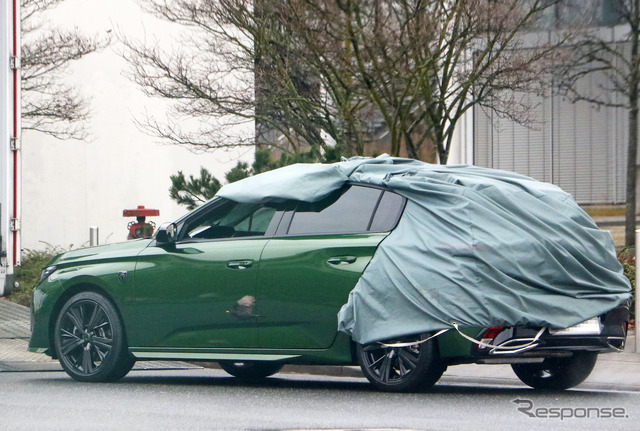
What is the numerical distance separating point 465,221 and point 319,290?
1143 millimetres

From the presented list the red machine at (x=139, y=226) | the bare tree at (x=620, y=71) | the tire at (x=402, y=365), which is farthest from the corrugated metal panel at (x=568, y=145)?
the tire at (x=402, y=365)

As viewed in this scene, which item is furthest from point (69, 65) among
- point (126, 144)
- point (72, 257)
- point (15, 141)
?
point (72, 257)

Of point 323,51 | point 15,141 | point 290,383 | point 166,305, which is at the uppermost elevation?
point 323,51

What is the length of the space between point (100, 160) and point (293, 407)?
55.4 feet

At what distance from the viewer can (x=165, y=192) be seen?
24359 mm

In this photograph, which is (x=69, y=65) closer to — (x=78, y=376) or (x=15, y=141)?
(x=15, y=141)

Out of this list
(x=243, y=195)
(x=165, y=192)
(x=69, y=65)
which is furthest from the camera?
(x=165, y=192)

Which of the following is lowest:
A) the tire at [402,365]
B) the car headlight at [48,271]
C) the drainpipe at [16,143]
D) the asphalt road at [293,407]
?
the asphalt road at [293,407]

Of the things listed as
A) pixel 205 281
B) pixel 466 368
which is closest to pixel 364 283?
pixel 205 281

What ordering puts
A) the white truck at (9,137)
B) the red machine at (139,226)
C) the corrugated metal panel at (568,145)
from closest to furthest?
the white truck at (9,137) → the red machine at (139,226) → the corrugated metal panel at (568,145)

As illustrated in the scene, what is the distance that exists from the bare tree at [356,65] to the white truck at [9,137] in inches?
102

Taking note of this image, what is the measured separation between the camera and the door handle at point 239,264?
8195 millimetres

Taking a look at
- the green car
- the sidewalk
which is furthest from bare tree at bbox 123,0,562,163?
the green car

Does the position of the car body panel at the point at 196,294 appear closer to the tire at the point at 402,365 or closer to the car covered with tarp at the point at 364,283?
the car covered with tarp at the point at 364,283
